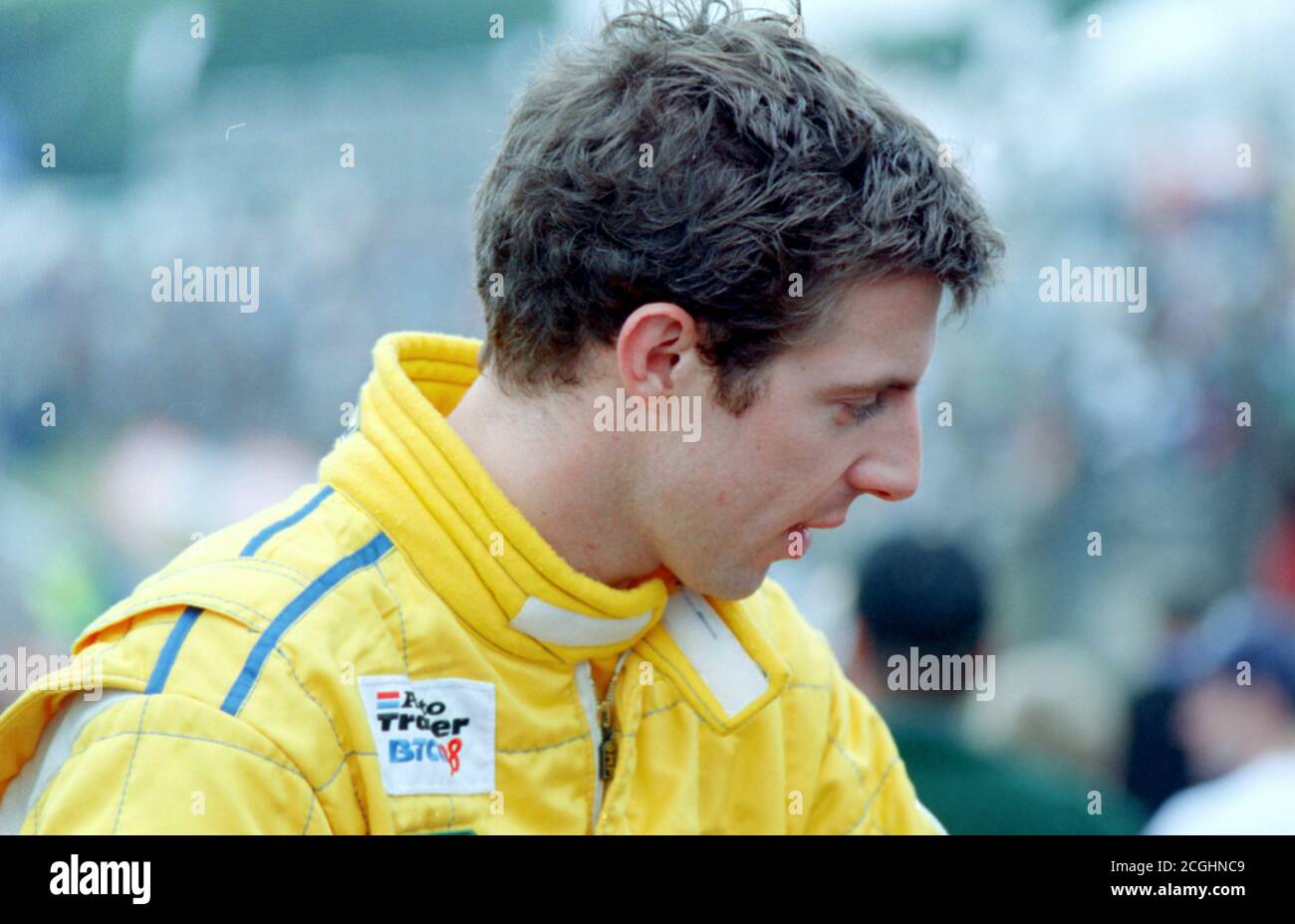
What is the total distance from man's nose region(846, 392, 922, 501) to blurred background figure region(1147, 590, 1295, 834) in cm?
131

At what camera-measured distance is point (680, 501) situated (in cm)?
174

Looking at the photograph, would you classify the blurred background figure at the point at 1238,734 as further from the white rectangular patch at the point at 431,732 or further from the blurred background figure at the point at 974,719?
the white rectangular patch at the point at 431,732

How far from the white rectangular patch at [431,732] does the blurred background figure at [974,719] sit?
1.39 m

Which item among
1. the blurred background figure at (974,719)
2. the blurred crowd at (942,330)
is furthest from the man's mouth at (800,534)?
the blurred crowd at (942,330)

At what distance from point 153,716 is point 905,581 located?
212 cm

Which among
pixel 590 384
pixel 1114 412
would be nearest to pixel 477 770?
pixel 590 384

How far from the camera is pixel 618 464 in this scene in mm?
1741

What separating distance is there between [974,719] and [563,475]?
223 centimetres

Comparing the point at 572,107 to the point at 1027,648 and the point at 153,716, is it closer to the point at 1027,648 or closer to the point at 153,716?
the point at 153,716

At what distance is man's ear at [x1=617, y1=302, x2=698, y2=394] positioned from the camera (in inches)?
67.9

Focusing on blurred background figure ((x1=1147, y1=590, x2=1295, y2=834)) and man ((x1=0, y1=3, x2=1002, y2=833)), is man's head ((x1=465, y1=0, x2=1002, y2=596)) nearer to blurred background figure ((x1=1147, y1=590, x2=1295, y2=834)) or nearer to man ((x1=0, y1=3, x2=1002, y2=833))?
man ((x1=0, y1=3, x2=1002, y2=833))
